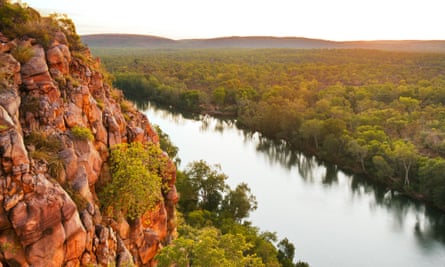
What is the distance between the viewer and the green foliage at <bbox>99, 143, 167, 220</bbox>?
1134 cm

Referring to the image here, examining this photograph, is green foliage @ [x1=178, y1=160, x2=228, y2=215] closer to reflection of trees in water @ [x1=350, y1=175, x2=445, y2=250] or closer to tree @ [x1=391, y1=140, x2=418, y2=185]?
reflection of trees in water @ [x1=350, y1=175, x2=445, y2=250]

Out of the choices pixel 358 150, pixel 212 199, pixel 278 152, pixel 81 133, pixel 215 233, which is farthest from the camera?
pixel 278 152

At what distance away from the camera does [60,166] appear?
9.48 m

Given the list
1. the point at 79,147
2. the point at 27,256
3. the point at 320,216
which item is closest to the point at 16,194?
the point at 27,256

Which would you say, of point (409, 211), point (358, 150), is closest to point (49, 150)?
point (409, 211)

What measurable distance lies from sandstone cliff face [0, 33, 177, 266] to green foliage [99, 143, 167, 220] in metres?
0.32

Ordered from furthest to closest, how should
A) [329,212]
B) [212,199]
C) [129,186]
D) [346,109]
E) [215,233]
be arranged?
[346,109], [329,212], [212,199], [215,233], [129,186]

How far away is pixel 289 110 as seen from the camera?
50.9m

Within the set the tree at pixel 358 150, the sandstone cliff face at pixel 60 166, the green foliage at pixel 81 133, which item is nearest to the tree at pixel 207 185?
the sandstone cliff face at pixel 60 166

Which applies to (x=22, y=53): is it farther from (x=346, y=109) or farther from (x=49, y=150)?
(x=346, y=109)

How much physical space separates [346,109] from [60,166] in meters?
51.8

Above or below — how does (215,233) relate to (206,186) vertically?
above

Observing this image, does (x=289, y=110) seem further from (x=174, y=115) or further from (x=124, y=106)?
(x=124, y=106)

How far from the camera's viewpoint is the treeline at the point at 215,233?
10672 mm
